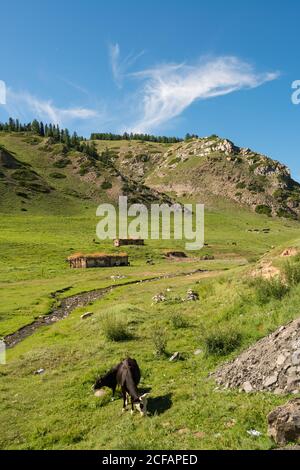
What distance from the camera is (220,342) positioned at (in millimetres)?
20625

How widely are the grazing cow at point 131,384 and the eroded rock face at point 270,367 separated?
331 cm

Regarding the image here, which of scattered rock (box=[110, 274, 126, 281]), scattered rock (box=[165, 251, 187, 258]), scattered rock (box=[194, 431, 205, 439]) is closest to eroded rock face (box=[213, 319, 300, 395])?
scattered rock (box=[194, 431, 205, 439])

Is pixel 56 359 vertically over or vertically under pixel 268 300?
under

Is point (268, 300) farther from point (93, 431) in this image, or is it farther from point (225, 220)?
point (225, 220)

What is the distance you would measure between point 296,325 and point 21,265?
6470cm

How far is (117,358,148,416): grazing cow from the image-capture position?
15.1m

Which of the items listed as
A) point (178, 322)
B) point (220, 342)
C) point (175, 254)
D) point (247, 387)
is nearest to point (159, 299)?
point (178, 322)

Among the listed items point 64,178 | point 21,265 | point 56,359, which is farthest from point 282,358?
point 64,178

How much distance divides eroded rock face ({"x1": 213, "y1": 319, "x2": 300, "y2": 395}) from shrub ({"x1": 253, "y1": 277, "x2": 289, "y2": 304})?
29.0 ft

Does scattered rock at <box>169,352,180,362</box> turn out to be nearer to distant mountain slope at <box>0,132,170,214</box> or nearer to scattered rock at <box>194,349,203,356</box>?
scattered rock at <box>194,349,203,356</box>

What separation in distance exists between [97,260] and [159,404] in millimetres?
65908

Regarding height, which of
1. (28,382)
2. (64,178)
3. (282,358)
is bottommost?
(28,382)

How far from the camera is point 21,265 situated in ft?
245

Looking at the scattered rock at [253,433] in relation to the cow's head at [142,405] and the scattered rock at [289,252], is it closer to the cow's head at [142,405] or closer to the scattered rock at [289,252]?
the cow's head at [142,405]
